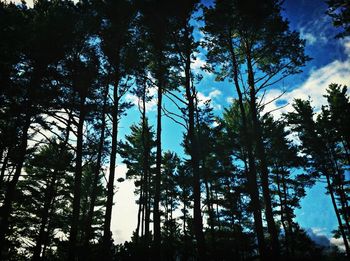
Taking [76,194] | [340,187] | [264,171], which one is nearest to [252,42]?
[264,171]

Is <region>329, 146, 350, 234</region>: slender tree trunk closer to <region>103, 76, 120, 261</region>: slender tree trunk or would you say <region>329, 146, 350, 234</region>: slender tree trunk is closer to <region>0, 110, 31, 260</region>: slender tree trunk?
<region>103, 76, 120, 261</region>: slender tree trunk

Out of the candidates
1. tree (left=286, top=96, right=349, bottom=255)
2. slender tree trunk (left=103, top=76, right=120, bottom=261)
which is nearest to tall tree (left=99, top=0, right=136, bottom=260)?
slender tree trunk (left=103, top=76, right=120, bottom=261)

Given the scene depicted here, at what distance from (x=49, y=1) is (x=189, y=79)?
380 inches

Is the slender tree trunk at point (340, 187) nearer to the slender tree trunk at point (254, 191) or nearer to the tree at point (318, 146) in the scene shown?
the tree at point (318, 146)

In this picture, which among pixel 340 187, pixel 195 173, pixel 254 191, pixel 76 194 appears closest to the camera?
pixel 195 173

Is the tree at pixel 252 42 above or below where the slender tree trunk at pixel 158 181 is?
above

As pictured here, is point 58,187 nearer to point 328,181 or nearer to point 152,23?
point 152,23

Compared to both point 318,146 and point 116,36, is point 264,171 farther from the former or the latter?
point 318,146

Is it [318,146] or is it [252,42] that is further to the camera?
[318,146]

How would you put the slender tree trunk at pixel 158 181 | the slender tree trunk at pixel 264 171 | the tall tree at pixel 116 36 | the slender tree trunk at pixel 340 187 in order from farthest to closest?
the slender tree trunk at pixel 340 187, the tall tree at pixel 116 36, the slender tree trunk at pixel 158 181, the slender tree trunk at pixel 264 171

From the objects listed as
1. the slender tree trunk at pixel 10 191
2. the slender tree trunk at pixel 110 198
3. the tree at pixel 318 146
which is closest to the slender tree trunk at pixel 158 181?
the slender tree trunk at pixel 110 198

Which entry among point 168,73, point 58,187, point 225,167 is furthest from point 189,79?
point 58,187

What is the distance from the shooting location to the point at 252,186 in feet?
34.9

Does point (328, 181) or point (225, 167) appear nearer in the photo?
point (328, 181)
